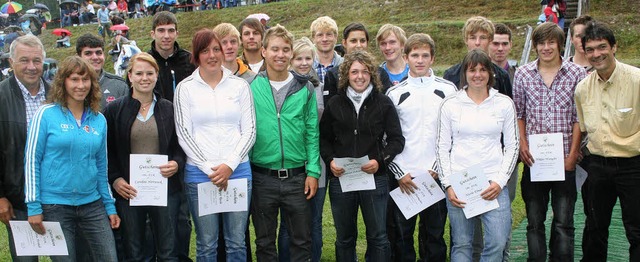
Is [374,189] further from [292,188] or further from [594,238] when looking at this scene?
[594,238]

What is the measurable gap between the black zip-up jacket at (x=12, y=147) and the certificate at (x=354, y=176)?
2.45 m

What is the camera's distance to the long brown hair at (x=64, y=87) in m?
4.81

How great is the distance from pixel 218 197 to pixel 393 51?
229 centimetres

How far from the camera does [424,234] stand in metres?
6.08

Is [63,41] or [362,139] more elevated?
[63,41]

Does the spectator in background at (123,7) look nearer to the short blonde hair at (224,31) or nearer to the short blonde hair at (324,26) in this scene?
the short blonde hair at (324,26)

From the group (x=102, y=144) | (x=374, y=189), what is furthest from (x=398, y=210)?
(x=102, y=144)

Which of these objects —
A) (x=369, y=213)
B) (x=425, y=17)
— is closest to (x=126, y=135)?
(x=369, y=213)

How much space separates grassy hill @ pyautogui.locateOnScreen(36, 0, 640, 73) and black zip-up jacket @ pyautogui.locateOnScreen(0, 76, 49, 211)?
14.2 m

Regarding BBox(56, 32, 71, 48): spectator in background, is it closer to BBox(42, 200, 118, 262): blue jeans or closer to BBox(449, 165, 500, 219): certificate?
BBox(42, 200, 118, 262): blue jeans

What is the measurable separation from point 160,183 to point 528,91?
314 centimetres

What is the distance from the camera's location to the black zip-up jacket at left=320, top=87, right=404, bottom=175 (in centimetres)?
543

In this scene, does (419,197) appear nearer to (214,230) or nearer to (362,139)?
(362,139)

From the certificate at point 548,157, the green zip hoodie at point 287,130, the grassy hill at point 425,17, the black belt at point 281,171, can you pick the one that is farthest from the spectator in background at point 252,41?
the grassy hill at point 425,17
